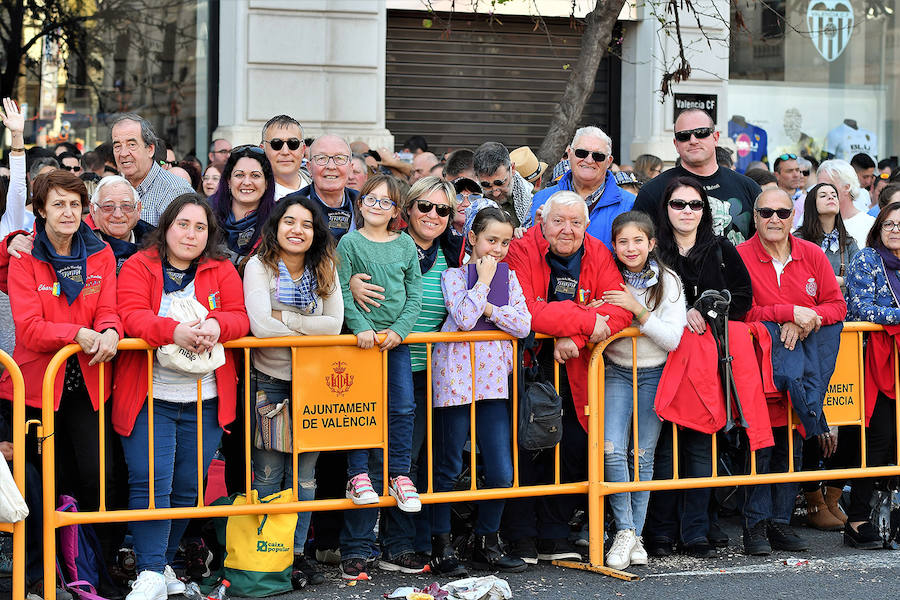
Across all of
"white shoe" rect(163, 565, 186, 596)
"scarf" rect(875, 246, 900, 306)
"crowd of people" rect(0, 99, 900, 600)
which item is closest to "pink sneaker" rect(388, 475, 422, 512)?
"crowd of people" rect(0, 99, 900, 600)

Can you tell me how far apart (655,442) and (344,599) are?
72.9 inches

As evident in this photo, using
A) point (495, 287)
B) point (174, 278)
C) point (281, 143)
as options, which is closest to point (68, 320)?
point (174, 278)

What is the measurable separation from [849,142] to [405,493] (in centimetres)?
1156

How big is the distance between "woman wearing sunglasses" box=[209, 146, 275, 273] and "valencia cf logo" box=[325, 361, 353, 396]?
91cm

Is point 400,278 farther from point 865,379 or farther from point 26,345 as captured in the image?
point 865,379

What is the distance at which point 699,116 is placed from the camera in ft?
24.6

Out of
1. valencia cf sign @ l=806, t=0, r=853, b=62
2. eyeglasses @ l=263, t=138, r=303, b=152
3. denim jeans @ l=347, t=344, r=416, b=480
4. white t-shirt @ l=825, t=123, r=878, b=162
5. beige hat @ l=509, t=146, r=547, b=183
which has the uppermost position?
valencia cf sign @ l=806, t=0, r=853, b=62

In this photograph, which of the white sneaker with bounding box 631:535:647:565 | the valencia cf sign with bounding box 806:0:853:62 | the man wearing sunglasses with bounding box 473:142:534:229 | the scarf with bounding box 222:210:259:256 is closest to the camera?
the white sneaker with bounding box 631:535:647:565

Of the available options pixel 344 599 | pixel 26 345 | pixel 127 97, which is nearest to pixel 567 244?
pixel 344 599

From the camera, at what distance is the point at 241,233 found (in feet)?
21.8

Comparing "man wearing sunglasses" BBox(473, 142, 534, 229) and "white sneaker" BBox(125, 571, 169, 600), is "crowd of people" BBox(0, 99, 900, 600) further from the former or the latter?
"man wearing sunglasses" BBox(473, 142, 534, 229)

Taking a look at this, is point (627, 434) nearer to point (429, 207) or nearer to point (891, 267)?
point (429, 207)

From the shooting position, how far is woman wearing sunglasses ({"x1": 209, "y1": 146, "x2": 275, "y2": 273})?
6.62 meters

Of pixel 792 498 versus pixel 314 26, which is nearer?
pixel 792 498
